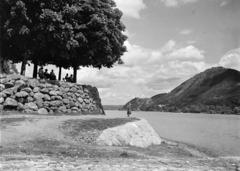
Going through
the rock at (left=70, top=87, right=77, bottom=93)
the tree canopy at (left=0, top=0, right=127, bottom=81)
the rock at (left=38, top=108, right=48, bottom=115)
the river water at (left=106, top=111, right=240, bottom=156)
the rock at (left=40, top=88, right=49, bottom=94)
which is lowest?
the river water at (left=106, top=111, right=240, bottom=156)

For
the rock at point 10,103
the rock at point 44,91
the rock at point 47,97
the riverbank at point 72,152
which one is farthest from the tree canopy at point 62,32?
the riverbank at point 72,152

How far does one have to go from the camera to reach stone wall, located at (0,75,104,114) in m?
27.7

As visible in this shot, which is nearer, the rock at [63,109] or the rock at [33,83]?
the rock at [33,83]

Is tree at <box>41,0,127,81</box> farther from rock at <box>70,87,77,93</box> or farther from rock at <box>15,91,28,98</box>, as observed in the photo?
rock at <box>15,91,28,98</box>

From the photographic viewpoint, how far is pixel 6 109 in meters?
27.3

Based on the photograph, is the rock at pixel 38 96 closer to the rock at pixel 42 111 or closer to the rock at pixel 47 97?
the rock at pixel 47 97

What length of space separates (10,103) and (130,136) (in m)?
12.5

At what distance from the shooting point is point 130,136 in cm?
2281

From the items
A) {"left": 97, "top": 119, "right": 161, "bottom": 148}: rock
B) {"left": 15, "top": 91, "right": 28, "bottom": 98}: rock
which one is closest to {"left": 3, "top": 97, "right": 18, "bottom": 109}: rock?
{"left": 15, "top": 91, "right": 28, "bottom": 98}: rock

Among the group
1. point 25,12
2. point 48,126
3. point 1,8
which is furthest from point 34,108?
point 1,8

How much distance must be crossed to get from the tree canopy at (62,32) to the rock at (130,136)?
11751mm

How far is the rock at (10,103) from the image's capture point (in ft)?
89.2

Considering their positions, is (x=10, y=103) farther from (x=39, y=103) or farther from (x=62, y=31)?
(x=62, y=31)

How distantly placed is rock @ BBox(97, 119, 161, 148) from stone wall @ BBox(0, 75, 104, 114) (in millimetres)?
8699
